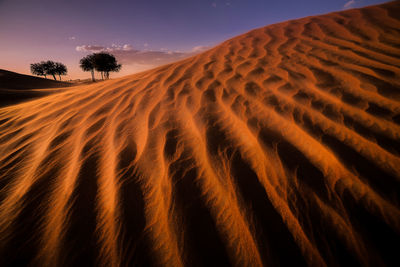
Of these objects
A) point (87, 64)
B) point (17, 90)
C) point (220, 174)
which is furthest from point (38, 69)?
point (220, 174)

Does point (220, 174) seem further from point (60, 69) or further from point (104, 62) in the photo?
point (60, 69)

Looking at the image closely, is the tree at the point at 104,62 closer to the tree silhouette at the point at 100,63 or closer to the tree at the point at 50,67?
the tree silhouette at the point at 100,63

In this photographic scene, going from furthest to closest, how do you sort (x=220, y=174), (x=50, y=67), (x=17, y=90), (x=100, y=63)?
(x=50, y=67), (x=100, y=63), (x=17, y=90), (x=220, y=174)

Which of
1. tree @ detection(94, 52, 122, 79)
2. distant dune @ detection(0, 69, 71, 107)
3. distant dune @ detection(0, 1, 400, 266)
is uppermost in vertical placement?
tree @ detection(94, 52, 122, 79)

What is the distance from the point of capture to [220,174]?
1.15 metres

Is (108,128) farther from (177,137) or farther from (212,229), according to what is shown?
(212,229)

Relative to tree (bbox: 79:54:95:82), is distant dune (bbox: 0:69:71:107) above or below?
below

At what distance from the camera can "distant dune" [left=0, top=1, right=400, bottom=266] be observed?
84 centimetres

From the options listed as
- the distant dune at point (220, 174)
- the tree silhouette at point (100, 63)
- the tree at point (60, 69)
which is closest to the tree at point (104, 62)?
the tree silhouette at point (100, 63)

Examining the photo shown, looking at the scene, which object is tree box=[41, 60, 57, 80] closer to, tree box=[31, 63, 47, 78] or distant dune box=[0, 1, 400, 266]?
tree box=[31, 63, 47, 78]

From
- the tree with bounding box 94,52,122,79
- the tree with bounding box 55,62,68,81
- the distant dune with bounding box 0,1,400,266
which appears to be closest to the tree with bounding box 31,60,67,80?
the tree with bounding box 55,62,68,81

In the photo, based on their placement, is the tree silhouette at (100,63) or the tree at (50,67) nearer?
the tree silhouette at (100,63)

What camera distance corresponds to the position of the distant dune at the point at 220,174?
84 centimetres

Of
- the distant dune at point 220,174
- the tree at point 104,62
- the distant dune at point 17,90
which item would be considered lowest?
the distant dune at point 220,174
